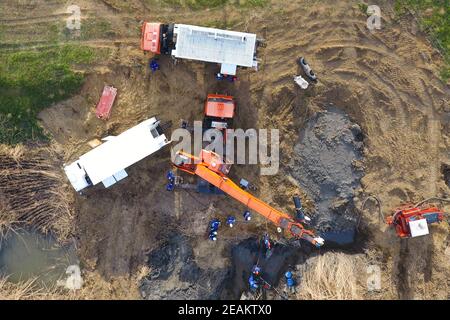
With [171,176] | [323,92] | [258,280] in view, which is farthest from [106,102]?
[258,280]

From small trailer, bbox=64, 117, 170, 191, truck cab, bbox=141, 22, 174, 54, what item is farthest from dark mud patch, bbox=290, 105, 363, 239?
truck cab, bbox=141, 22, 174, 54

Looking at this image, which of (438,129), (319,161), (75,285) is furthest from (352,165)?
(75,285)

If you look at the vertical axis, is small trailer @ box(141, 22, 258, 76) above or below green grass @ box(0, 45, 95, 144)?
above

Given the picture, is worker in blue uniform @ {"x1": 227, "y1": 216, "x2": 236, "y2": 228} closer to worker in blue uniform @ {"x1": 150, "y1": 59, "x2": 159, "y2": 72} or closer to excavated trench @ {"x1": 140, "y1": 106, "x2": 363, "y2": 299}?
excavated trench @ {"x1": 140, "y1": 106, "x2": 363, "y2": 299}

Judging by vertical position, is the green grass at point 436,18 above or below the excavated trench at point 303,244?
above

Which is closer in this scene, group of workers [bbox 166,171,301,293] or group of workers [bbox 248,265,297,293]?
group of workers [bbox 248,265,297,293]

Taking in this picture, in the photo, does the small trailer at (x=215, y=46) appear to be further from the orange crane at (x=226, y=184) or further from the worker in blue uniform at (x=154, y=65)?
the orange crane at (x=226, y=184)

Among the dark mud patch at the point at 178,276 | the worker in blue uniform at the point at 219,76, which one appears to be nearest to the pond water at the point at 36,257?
the dark mud patch at the point at 178,276

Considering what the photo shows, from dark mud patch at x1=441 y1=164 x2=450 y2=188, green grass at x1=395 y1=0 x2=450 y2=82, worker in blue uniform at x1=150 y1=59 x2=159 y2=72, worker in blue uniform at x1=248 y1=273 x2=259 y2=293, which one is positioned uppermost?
green grass at x1=395 y1=0 x2=450 y2=82
